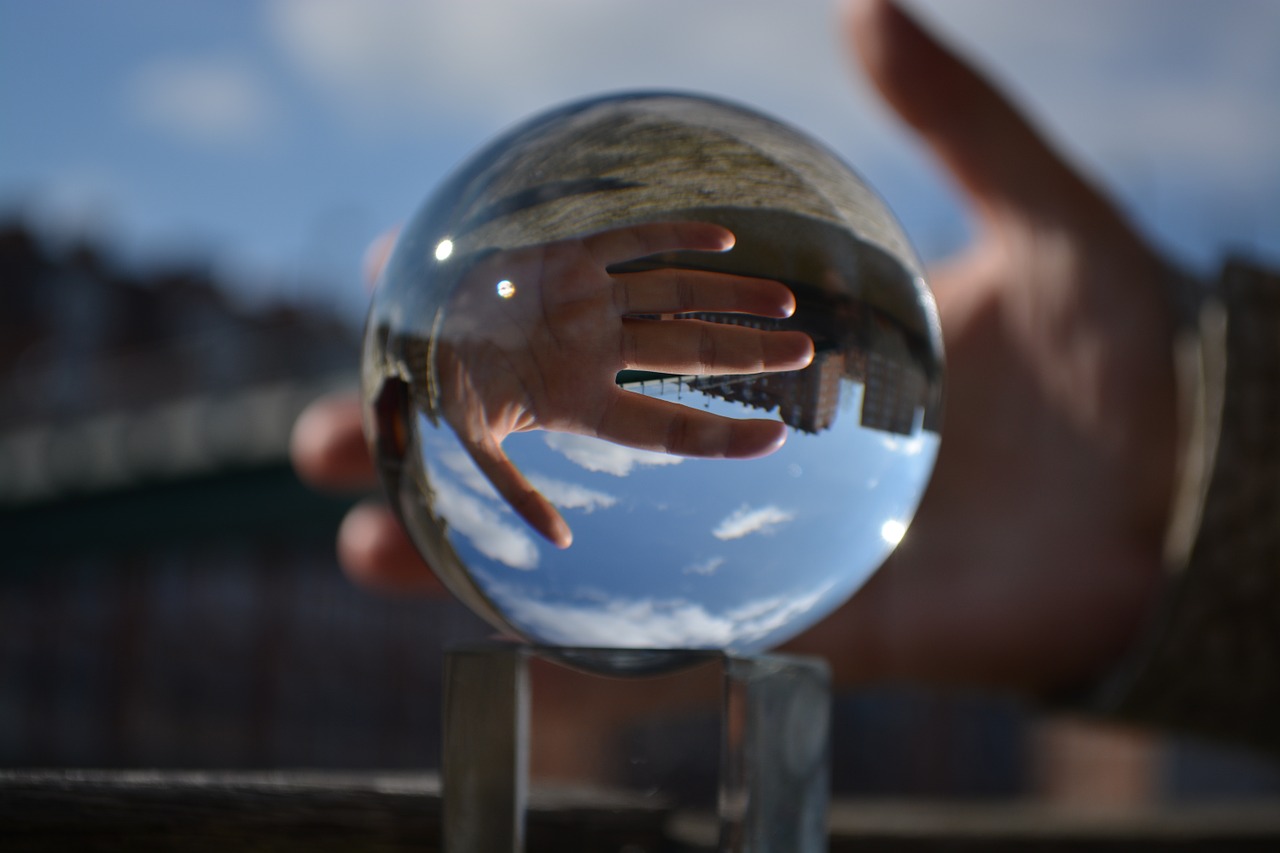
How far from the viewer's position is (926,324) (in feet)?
1.51

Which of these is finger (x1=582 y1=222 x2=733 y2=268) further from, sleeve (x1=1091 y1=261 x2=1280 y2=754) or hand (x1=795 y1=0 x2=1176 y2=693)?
hand (x1=795 y1=0 x2=1176 y2=693)

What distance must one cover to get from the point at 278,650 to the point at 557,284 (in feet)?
26.1

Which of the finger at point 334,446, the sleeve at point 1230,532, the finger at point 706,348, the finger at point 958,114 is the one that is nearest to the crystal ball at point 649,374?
the finger at point 706,348

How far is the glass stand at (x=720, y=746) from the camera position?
1.47 ft

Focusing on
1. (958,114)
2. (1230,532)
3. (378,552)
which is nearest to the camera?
(1230,532)

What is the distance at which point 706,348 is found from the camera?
396mm

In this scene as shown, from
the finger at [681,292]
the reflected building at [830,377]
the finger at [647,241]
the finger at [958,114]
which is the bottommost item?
the reflected building at [830,377]

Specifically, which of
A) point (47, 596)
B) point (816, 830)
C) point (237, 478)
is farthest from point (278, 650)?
point (816, 830)

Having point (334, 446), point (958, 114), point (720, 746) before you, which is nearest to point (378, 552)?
point (334, 446)

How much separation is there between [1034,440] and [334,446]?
867mm

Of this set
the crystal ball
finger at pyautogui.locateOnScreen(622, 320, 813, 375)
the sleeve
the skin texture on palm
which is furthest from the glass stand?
the skin texture on palm

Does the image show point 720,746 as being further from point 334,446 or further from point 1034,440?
point 1034,440

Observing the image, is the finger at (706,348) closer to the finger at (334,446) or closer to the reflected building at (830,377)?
the reflected building at (830,377)

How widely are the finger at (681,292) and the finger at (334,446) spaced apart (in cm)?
83
